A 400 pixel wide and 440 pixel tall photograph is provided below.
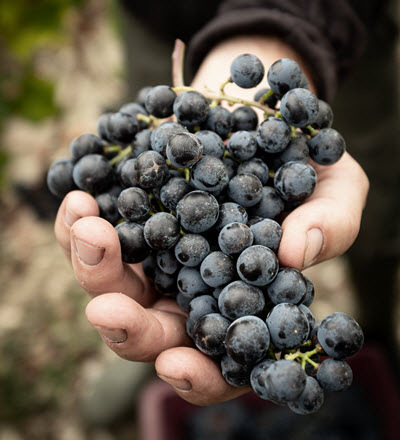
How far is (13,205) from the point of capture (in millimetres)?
3043

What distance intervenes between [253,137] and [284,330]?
45 centimetres

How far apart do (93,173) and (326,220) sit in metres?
0.58

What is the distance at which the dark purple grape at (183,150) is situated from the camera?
88 cm

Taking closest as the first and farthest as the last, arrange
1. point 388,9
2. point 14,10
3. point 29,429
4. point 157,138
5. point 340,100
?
point 157,138 → point 388,9 → point 340,100 → point 29,429 → point 14,10

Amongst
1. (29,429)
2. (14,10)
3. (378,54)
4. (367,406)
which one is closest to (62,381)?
(29,429)

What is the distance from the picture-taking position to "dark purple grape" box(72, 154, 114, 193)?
1074 millimetres

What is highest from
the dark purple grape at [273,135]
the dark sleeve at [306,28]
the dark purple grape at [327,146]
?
the dark sleeve at [306,28]

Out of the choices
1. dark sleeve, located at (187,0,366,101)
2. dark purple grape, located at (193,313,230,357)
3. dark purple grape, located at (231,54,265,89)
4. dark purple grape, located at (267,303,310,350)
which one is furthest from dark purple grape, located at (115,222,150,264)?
dark sleeve, located at (187,0,366,101)

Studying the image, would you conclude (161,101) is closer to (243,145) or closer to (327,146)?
(243,145)

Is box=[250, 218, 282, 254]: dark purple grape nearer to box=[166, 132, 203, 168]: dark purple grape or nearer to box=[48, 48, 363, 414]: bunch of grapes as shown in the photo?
box=[48, 48, 363, 414]: bunch of grapes

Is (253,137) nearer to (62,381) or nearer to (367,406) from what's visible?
(367,406)

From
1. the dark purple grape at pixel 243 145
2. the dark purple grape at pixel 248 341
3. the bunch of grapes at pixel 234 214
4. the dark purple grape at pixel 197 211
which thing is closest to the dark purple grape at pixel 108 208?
the bunch of grapes at pixel 234 214

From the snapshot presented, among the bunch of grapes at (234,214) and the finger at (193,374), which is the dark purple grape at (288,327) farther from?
the finger at (193,374)

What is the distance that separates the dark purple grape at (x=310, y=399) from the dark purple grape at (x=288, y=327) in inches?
3.2
